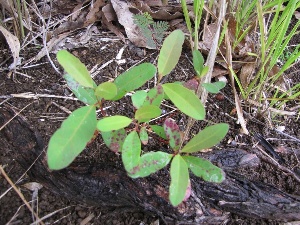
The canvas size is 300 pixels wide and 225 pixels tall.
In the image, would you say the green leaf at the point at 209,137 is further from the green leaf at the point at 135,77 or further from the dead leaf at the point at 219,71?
the dead leaf at the point at 219,71

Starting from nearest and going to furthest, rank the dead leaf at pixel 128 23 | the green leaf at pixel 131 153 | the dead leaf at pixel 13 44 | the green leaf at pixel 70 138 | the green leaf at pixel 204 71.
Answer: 1. the green leaf at pixel 70 138
2. the green leaf at pixel 131 153
3. the green leaf at pixel 204 71
4. the dead leaf at pixel 13 44
5. the dead leaf at pixel 128 23

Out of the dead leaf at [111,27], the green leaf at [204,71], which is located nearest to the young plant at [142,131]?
the green leaf at [204,71]

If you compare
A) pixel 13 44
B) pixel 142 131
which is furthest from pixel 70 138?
pixel 13 44

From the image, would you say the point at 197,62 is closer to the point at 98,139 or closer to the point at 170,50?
the point at 170,50

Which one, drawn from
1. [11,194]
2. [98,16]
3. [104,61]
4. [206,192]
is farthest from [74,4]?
[206,192]

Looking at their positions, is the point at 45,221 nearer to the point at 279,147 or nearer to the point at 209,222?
the point at 209,222

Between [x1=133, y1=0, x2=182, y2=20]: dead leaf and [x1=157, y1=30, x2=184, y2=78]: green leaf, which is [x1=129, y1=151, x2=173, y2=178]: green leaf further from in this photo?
[x1=133, y1=0, x2=182, y2=20]: dead leaf
